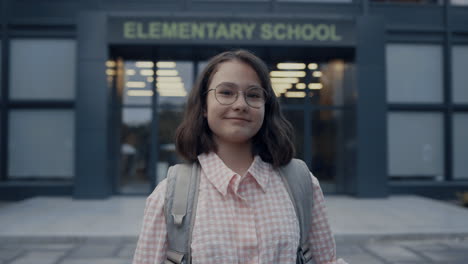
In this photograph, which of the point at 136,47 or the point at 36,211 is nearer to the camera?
the point at 36,211

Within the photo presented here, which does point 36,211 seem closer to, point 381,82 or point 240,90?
point 240,90

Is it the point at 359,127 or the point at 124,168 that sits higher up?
the point at 359,127

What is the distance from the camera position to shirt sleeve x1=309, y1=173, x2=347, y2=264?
1539mm

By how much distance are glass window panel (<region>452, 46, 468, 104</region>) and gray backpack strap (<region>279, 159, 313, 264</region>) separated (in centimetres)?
1273

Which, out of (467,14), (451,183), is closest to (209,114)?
(451,183)

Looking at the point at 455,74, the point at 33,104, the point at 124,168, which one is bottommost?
the point at 124,168

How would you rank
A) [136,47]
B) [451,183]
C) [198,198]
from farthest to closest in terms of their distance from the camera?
[451,183] → [136,47] → [198,198]

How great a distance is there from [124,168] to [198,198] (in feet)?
35.1

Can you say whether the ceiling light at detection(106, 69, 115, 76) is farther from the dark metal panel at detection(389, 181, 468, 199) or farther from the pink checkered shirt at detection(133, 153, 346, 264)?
the pink checkered shirt at detection(133, 153, 346, 264)

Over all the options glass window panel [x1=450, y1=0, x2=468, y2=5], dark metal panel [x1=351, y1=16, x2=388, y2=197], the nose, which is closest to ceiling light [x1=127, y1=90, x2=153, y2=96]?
dark metal panel [x1=351, y1=16, x2=388, y2=197]

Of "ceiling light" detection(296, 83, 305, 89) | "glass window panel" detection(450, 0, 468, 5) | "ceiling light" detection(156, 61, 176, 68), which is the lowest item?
"ceiling light" detection(296, 83, 305, 89)

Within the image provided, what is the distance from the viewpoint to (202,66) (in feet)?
38.0

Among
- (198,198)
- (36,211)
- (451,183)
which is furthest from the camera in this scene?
(451,183)

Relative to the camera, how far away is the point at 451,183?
1181 centimetres
